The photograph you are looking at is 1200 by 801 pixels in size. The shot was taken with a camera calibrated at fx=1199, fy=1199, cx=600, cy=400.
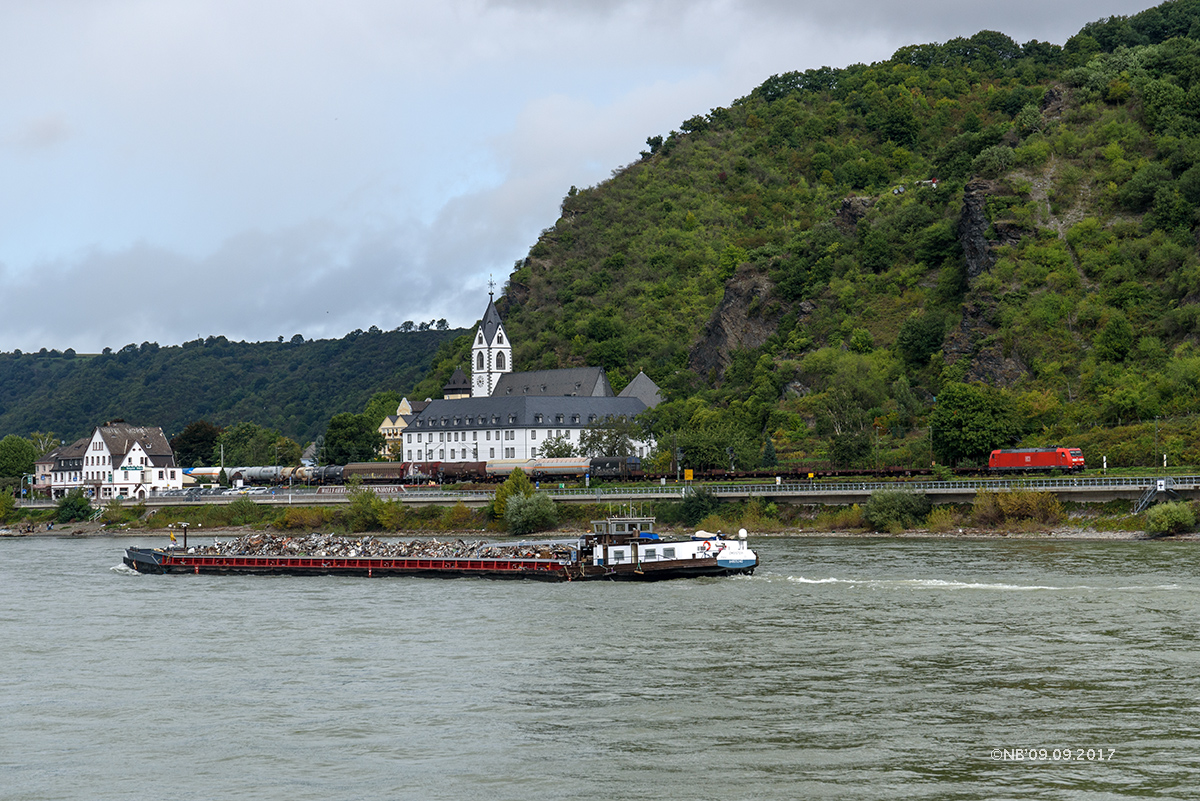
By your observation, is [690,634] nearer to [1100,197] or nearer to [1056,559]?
[1056,559]

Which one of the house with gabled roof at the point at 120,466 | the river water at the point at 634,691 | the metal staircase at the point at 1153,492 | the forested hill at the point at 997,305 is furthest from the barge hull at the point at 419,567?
the house with gabled roof at the point at 120,466

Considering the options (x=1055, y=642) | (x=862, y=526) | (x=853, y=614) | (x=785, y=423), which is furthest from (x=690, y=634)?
(x=785, y=423)

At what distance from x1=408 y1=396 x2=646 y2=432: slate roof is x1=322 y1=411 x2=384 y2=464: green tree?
578 inches

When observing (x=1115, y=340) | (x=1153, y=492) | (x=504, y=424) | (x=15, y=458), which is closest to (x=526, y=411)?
(x=504, y=424)

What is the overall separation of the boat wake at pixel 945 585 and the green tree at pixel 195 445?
131979 millimetres

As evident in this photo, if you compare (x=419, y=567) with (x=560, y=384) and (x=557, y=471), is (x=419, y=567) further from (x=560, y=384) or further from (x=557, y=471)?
(x=560, y=384)

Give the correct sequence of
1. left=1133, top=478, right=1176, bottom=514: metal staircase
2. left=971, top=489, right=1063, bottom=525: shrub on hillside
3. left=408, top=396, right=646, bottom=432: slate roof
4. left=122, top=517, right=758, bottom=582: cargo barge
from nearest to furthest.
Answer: left=122, top=517, right=758, bottom=582: cargo barge < left=1133, top=478, right=1176, bottom=514: metal staircase < left=971, top=489, right=1063, bottom=525: shrub on hillside < left=408, top=396, right=646, bottom=432: slate roof

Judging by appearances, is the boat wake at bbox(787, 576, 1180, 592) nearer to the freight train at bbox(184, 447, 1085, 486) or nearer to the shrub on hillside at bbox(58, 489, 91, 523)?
the freight train at bbox(184, 447, 1085, 486)

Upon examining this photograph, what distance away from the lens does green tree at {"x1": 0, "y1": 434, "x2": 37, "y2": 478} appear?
486 feet

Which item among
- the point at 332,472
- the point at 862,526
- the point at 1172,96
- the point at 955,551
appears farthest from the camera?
the point at 332,472

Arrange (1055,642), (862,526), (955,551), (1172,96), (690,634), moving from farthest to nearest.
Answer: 1. (1172,96)
2. (862,526)
3. (955,551)
4. (690,634)
5. (1055,642)

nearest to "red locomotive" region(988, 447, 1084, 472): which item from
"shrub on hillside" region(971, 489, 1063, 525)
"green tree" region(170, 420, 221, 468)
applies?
"shrub on hillside" region(971, 489, 1063, 525)

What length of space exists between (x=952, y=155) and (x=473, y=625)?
121 meters

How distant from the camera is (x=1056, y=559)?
58.9m
